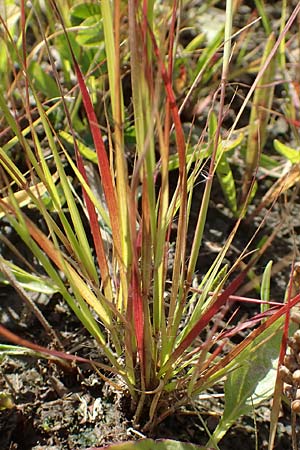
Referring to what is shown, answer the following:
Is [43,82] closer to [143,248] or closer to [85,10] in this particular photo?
[85,10]

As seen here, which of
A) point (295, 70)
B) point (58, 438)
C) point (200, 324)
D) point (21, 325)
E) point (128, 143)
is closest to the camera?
point (200, 324)

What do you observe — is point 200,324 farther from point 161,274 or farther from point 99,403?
point 99,403

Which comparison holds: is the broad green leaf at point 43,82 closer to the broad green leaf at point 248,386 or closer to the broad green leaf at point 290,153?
the broad green leaf at point 290,153

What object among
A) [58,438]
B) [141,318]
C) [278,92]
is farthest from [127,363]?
A: [278,92]

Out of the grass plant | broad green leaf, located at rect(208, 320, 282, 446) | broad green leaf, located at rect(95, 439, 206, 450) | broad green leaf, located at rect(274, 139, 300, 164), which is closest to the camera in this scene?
the grass plant

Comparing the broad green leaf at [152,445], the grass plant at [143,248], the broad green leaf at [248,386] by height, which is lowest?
the broad green leaf at [248,386]

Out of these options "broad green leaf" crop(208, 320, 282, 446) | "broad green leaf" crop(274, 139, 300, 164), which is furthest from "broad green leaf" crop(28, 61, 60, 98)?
"broad green leaf" crop(208, 320, 282, 446)

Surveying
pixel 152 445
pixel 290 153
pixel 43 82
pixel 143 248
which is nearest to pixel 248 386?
pixel 152 445

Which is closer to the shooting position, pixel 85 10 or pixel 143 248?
pixel 143 248

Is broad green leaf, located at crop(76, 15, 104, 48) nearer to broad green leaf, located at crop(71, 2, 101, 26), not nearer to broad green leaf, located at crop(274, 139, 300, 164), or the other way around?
broad green leaf, located at crop(71, 2, 101, 26)

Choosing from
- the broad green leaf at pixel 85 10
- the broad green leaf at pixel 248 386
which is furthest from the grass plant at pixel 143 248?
the broad green leaf at pixel 85 10

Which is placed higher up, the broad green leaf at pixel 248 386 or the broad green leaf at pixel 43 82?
the broad green leaf at pixel 43 82
